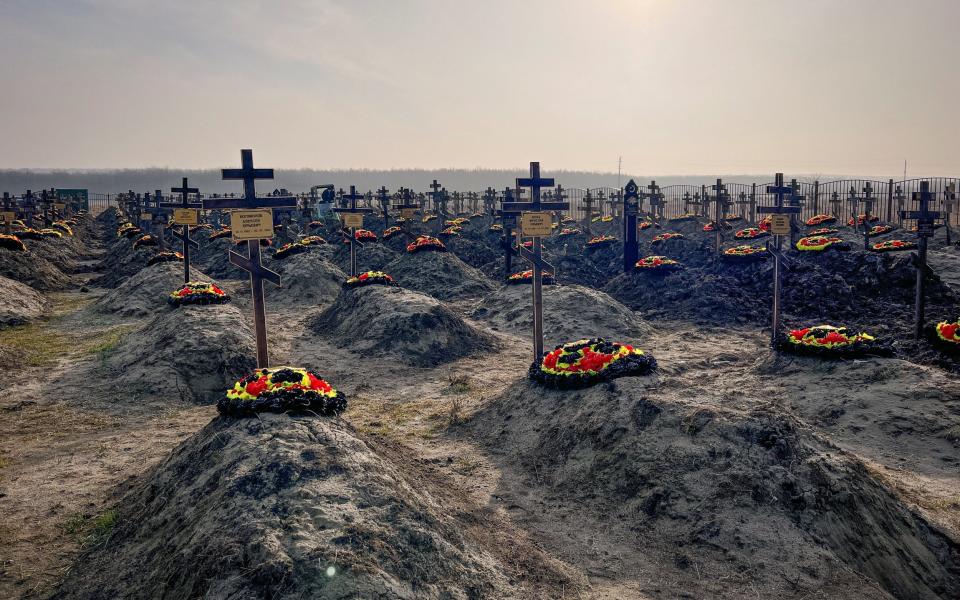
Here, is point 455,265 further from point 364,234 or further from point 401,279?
point 364,234

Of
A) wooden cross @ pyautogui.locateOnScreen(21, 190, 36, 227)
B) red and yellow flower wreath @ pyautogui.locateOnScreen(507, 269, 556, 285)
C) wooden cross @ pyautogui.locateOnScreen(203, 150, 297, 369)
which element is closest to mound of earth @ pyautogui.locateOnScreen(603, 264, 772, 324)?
red and yellow flower wreath @ pyautogui.locateOnScreen(507, 269, 556, 285)

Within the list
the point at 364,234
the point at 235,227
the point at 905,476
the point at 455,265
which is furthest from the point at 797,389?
the point at 364,234

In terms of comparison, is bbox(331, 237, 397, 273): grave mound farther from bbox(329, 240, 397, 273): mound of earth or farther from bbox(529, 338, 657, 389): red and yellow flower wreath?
bbox(529, 338, 657, 389): red and yellow flower wreath

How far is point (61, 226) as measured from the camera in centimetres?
3828

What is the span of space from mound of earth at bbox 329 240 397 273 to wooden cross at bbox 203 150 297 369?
18.3 m

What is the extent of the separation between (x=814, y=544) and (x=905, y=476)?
2981 mm

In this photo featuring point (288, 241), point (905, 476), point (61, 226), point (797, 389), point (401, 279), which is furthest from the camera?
point (61, 226)

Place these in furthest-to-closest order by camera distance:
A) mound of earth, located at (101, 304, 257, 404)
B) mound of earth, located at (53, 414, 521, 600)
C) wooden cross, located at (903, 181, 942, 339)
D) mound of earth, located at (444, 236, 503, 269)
A: 1. mound of earth, located at (444, 236, 503, 269)
2. wooden cross, located at (903, 181, 942, 339)
3. mound of earth, located at (101, 304, 257, 404)
4. mound of earth, located at (53, 414, 521, 600)

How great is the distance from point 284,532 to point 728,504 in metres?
4.65

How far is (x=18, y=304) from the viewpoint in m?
18.4

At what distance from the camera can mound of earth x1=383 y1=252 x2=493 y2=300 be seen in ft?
77.8

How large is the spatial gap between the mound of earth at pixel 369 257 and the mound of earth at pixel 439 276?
2.35m

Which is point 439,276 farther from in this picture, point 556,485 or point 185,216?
point 556,485

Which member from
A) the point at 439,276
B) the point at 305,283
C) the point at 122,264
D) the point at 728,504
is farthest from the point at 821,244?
the point at 122,264
